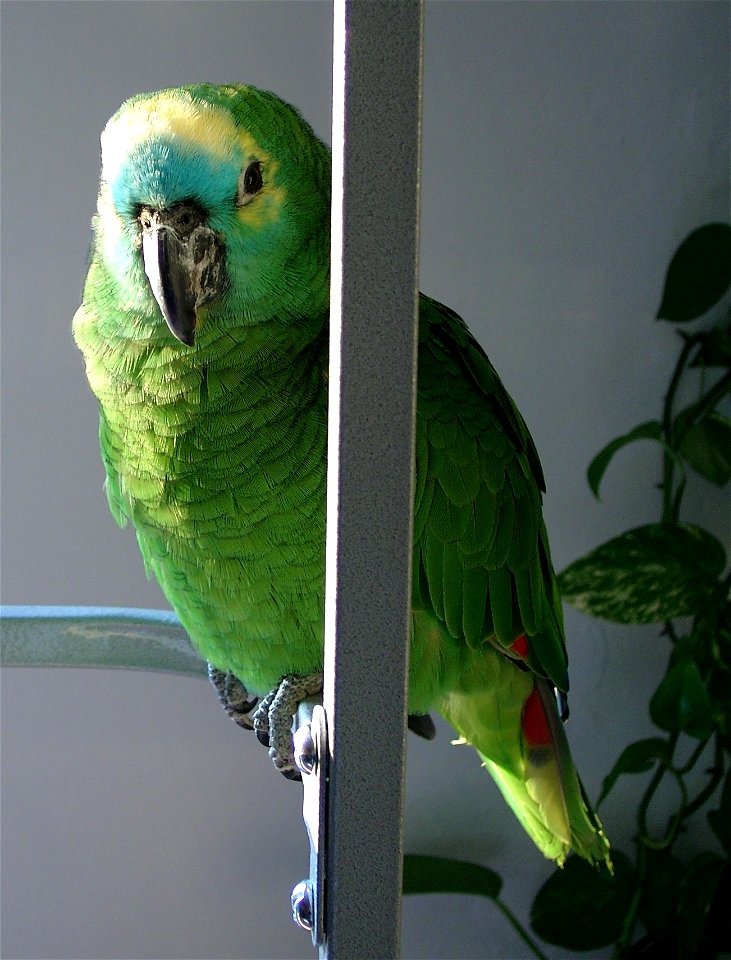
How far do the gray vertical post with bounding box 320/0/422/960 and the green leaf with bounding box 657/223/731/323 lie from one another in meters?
1.35

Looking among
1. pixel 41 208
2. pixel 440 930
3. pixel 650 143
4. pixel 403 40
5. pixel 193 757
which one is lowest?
pixel 440 930

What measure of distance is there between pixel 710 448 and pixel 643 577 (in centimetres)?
29

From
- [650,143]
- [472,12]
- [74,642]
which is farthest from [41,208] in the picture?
[650,143]

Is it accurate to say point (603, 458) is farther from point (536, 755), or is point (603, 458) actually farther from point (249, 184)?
point (249, 184)

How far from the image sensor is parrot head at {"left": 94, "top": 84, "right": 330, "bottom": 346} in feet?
2.19

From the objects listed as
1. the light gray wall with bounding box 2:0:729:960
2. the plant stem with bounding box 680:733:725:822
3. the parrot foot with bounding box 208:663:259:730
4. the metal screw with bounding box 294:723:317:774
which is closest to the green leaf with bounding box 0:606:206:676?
the parrot foot with bounding box 208:663:259:730

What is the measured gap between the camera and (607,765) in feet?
5.67

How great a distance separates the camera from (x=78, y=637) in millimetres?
740

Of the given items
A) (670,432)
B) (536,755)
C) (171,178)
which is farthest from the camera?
(670,432)

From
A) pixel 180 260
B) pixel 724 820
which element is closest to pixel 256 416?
pixel 180 260

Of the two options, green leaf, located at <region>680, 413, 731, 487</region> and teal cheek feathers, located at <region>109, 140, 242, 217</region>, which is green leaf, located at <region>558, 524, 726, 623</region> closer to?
green leaf, located at <region>680, 413, 731, 487</region>

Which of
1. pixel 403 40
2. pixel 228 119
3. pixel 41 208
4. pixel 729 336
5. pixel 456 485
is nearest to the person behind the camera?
pixel 403 40

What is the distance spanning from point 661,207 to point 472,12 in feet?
1.48

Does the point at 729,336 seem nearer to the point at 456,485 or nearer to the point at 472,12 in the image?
the point at 472,12
